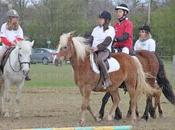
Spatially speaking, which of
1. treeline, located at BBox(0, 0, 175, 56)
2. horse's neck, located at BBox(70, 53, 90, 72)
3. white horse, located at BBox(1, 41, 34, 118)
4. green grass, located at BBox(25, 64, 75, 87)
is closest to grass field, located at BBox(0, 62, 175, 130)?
white horse, located at BBox(1, 41, 34, 118)

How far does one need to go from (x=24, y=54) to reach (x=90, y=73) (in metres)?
1.74

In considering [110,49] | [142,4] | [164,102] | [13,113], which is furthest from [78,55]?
[142,4]

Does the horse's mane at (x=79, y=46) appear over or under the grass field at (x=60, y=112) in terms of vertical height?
over

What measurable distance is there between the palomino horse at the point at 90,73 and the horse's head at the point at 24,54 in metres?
1.04

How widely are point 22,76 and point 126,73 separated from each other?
263 cm

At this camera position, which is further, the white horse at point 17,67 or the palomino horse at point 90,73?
the white horse at point 17,67

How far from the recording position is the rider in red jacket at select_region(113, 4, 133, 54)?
12.7 metres

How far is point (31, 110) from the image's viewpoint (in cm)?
1478

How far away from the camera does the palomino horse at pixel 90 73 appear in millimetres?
11781

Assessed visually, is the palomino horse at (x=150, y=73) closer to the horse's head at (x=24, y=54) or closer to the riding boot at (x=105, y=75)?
the riding boot at (x=105, y=75)

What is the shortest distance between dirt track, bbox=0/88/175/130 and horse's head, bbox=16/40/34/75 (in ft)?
4.37

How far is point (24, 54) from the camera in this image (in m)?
12.3

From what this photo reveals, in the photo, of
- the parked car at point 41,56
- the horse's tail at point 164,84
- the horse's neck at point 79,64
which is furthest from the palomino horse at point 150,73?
the parked car at point 41,56

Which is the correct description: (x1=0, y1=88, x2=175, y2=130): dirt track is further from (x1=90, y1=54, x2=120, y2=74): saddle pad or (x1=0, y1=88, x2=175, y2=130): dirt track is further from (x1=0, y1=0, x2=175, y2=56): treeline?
(x1=0, y1=0, x2=175, y2=56): treeline
